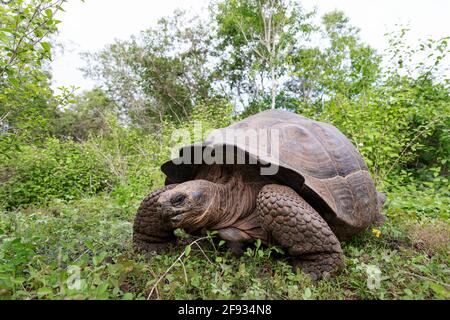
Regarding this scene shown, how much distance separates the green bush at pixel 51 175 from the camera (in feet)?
21.4

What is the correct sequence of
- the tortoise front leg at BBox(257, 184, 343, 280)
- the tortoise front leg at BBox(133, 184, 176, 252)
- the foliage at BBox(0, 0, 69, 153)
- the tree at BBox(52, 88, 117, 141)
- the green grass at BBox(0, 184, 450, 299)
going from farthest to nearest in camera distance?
the tree at BBox(52, 88, 117, 141) → the foliage at BBox(0, 0, 69, 153) → the tortoise front leg at BBox(133, 184, 176, 252) → the tortoise front leg at BBox(257, 184, 343, 280) → the green grass at BBox(0, 184, 450, 299)

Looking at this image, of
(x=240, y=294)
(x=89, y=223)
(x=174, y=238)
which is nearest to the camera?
(x=240, y=294)

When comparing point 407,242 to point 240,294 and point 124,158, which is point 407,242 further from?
point 124,158

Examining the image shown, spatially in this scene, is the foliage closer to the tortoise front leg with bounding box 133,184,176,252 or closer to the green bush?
the tortoise front leg with bounding box 133,184,176,252

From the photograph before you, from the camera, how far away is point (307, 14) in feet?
59.0

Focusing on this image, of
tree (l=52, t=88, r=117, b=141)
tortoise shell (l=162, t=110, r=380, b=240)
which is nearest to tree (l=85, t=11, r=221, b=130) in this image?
tree (l=52, t=88, r=117, b=141)

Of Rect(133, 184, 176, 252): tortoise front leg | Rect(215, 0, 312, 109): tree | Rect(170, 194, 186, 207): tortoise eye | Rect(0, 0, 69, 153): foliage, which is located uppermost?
Rect(215, 0, 312, 109): tree

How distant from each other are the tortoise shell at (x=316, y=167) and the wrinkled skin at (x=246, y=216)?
13 centimetres

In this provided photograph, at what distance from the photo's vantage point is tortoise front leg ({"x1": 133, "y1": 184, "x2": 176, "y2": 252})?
2186 mm

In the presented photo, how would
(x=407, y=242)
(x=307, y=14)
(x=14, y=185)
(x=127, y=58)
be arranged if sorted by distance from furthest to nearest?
(x=127, y=58)
(x=307, y=14)
(x=14, y=185)
(x=407, y=242)

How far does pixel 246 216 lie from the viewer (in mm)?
2119
